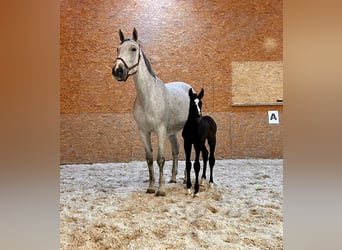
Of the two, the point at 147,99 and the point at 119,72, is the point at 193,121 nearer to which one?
the point at 147,99

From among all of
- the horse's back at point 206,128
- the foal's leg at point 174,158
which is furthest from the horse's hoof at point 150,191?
the horse's back at point 206,128

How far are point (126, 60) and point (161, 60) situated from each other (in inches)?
65.0

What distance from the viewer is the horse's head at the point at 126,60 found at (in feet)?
6.81

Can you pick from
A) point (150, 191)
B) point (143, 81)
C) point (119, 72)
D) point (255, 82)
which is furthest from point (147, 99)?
point (255, 82)

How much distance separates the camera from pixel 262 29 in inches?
149

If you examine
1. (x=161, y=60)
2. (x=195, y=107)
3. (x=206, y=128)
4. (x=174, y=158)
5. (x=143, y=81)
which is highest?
(x=161, y=60)

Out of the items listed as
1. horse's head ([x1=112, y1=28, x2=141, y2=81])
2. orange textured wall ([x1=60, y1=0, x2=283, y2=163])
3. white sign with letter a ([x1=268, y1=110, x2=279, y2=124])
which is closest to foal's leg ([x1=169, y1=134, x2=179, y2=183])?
horse's head ([x1=112, y1=28, x2=141, y2=81])

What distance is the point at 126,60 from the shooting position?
211 centimetres

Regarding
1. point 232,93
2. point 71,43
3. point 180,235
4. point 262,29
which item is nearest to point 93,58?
point 71,43

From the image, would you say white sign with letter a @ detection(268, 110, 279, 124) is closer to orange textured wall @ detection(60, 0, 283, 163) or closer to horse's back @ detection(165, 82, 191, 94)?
orange textured wall @ detection(60, 0, 283, 163)

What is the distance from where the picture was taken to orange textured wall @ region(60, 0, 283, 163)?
11.8 ft
